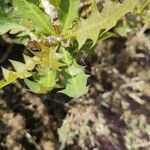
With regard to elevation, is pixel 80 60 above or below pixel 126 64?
above

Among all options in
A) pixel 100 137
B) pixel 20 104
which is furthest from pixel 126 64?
pixel 20 104

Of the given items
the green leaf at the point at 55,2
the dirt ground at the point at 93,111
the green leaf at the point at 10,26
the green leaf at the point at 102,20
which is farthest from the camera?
the dirt ground at the point at 93,111

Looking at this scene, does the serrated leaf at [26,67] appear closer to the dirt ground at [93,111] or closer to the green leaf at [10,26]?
the green leaf at [10,26]

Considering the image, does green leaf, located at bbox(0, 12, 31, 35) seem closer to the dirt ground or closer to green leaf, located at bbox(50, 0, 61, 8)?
green leaf, located at bbox(50, 0, 61, 8)

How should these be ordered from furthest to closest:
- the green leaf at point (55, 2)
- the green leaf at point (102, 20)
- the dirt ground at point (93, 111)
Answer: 1. the dirt ground at point (93, 111)
2. the green leaf at point (55, 2)
3. the green leaf at point (102, 20)

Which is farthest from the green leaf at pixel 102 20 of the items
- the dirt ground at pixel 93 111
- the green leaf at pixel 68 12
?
the dirt ground at pixel 93 111

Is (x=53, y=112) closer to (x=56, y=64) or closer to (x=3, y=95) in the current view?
(x=3, y=95)

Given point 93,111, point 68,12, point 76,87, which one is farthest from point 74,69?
point 93,111
